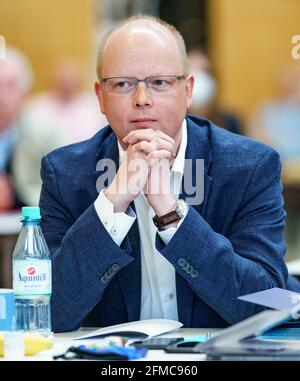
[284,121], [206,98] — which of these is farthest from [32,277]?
[284,121]

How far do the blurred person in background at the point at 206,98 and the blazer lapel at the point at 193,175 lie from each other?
568cm

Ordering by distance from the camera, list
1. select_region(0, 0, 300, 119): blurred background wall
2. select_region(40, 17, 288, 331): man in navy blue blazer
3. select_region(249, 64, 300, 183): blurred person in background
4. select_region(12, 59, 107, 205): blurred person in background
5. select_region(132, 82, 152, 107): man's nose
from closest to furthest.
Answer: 1. select_region(40, 17, 288, 331): man in navy blue blazer
2. select_region(132, 82, 152, 107): man's nose
3. select_region(12, 59, 107, 205): blurred person in background
4. select_region(249, 64, 300, 183): blurred person in background
5. select_region(0, 0, 300, 119): blurred background wall

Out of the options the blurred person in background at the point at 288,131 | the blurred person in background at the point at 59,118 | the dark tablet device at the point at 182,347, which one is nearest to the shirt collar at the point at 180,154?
Result: the dark tablet device at the point at 182,347

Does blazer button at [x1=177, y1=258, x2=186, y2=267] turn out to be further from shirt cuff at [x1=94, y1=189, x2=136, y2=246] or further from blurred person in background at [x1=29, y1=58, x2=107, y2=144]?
blurred person in background at [x1=29, y1=58, x2=107, y2=144]

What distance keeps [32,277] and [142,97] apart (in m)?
0.56

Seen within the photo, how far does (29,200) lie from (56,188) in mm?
2931

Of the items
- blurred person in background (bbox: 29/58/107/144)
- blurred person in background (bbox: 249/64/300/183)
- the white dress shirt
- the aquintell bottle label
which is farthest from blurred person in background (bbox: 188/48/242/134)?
the aquintell bottle label

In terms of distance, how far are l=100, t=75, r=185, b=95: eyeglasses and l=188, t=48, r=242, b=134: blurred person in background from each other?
585 cm

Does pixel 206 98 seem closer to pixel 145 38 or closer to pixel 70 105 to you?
pixel 70 105

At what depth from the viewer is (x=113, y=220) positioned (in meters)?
2.46

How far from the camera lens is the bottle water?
7.68 ft

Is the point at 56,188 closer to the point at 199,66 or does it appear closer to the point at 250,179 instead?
the point at 250,179

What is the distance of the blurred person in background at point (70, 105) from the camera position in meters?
8.54
